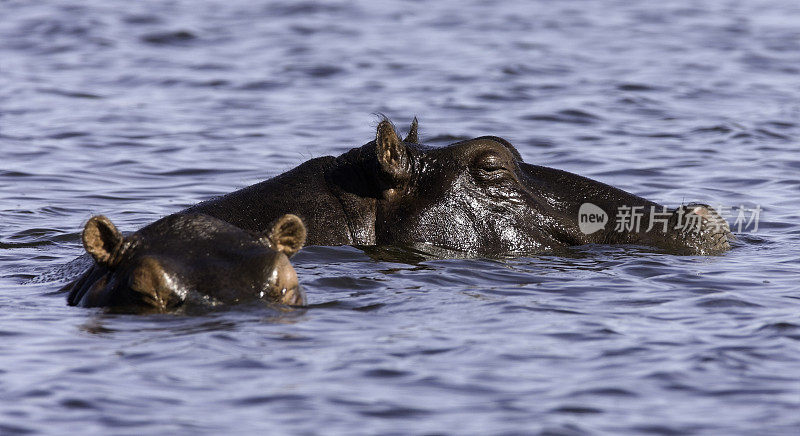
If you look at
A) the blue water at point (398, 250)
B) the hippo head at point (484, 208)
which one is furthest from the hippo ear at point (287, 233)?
the hippo head at point (484, 208)

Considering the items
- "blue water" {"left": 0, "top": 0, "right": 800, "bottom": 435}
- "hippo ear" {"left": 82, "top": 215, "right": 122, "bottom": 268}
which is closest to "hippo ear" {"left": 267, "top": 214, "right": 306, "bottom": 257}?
"blue water" {"left": 0, "top": 0, "right": 800, "bottom": 435}

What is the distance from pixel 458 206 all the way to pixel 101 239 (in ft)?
10.8

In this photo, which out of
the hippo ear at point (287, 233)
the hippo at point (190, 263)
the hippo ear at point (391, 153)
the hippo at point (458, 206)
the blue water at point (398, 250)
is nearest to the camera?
the blue water at point (398, 250)

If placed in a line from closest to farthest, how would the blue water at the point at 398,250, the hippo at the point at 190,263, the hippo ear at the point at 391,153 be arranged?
the blue water at the point at 398,250
the hippo at the point at 190,263
the hippo ear at the point at 391,153

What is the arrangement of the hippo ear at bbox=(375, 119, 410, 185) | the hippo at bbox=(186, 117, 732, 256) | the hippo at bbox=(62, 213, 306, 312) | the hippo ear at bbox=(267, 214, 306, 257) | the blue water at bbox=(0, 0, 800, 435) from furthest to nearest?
1. the hippo at bbox=(186, 117, 732, 256)
2. the hippo ear at bbox=(375, 119, 410, 185)
3. the hippo ear at bbox=(267, 214, 306, 257)
4. the hippo at bbox=(62, 213, 306, 312)
5. the blue water at bbox=(0, 0, 800, 435)

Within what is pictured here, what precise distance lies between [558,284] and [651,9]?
25.0 m

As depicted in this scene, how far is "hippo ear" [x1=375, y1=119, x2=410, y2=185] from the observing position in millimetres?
9852

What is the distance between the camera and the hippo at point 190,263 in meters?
7.76

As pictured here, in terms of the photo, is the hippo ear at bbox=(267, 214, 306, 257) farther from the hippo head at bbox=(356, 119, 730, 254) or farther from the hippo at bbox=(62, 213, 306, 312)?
the hippo head at bbox=(356, 119, 730, 254)

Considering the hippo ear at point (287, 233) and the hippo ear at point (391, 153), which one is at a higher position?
the hippo ear at point (391, 153)

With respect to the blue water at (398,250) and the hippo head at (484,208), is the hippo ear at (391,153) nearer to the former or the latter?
the hippo head at (484,208)

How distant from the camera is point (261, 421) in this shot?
6.27 metres

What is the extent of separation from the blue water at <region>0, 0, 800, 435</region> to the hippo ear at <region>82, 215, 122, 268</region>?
1.31ft

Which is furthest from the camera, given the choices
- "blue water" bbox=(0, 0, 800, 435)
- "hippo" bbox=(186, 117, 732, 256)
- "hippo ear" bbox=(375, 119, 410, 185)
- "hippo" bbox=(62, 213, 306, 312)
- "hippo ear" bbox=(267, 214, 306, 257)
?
"hippo" bbox=(186, 117, 732, 256)
